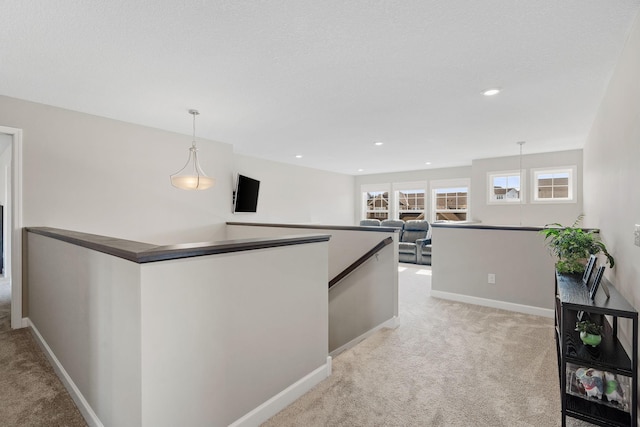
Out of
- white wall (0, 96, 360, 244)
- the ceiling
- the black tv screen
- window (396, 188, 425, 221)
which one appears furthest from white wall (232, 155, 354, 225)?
the ceiling

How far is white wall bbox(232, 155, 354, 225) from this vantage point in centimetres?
651

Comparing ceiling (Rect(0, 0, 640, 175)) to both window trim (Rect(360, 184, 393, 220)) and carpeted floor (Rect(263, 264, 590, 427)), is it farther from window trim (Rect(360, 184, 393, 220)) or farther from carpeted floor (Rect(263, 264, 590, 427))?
window trim (Rect(360, 184, 393, 220))

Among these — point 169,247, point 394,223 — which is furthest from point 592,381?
point 394,223

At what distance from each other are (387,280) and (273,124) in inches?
96.7

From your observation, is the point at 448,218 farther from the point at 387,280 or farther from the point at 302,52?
the point at 302,52

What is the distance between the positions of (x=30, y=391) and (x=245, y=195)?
154 inches

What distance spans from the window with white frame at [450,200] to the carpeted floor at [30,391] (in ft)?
25.7

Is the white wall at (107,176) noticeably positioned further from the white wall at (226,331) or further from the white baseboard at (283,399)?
the white baseboard at (283,399)

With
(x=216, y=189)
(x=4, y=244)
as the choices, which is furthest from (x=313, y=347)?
(x=4, y=244)

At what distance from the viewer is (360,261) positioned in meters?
3.45

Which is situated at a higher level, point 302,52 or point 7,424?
point 302,52

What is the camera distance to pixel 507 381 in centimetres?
222

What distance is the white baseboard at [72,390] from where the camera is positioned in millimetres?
1718

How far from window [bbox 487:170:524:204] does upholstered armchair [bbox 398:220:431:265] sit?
1657 mm
